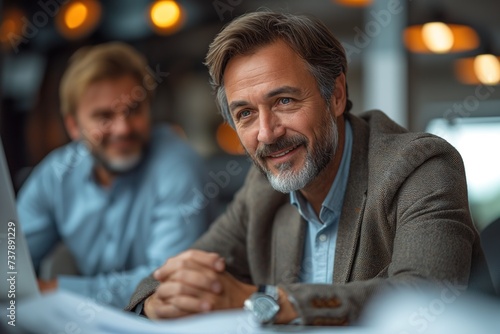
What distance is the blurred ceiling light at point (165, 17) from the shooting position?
443 centimetres

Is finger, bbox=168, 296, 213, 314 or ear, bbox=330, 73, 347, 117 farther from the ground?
ear, bbox=330, 73, 347, 117

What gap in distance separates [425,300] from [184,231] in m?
1.74

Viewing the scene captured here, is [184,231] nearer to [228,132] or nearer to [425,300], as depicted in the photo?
[228,132]

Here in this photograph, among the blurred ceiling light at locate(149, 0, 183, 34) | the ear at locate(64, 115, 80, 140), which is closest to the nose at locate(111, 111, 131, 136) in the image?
the ear at locate(64, 115, 80, 140)

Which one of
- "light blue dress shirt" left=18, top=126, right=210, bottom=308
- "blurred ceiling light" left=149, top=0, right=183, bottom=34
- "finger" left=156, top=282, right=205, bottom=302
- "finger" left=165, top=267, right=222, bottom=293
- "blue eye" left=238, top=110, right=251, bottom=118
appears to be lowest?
"light blue dress shirt" left=18, top=126, right=210, bottom=308

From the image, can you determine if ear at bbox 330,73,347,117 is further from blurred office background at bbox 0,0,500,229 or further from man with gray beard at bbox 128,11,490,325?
blurred office background at bbox 0,0,500,229

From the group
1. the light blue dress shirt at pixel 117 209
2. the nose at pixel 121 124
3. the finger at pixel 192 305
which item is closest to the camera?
the finger at pixel 192 305

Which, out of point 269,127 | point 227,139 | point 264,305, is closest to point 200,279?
point 264,305

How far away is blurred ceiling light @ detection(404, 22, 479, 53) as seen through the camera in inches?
153

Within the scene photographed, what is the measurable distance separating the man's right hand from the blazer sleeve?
0.50 feet

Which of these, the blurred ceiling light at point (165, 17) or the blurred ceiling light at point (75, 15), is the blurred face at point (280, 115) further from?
the blurred ceiling light at point (75, 15)

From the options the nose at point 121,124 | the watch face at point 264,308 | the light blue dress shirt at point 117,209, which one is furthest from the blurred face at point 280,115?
the nose at point 121,124

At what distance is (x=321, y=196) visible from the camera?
5.73 ft

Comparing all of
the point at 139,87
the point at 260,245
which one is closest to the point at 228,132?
the point at 139,87
